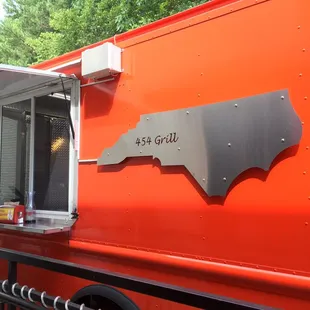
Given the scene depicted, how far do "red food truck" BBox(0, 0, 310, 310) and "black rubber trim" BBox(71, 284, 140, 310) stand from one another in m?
0.01

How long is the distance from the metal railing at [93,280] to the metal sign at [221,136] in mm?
638

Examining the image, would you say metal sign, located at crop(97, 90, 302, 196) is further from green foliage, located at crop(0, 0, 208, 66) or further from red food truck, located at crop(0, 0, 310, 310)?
green foliage, located at crop(0, 0, 208, 66)

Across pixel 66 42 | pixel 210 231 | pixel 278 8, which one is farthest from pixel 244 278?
pixel 66 42

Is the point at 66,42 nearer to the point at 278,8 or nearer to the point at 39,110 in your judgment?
the point at 39,110

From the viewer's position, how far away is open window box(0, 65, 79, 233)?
10.5ft

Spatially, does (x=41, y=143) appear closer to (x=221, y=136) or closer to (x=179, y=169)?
(x=179, y=169)

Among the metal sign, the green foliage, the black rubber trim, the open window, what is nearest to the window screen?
the open window

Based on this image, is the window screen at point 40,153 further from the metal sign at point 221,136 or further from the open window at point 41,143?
the metal sign at point 221,136

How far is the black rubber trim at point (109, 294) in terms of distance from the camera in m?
2.58

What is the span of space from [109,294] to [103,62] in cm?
166

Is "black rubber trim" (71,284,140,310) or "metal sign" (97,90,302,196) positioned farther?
"black rubber trim" (71,284,140,310)

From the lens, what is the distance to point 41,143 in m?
3.60

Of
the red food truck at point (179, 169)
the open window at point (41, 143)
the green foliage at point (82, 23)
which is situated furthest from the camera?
the green foliage at point (82, 23)

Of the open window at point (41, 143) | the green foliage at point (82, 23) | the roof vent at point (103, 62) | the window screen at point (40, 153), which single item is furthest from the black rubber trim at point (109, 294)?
the green foliage at point (82, 23)
